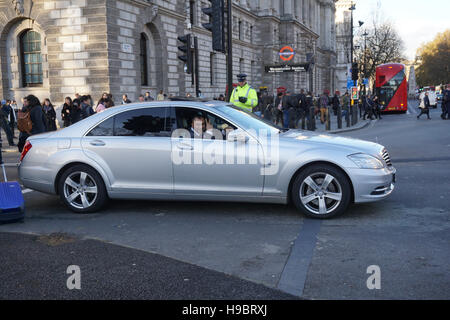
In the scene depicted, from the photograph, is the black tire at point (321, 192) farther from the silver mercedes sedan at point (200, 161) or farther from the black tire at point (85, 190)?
the black tire at point (85, 190)

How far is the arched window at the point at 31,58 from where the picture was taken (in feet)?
77.7

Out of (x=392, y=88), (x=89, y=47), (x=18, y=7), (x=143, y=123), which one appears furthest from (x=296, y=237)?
(x=392, y=88)

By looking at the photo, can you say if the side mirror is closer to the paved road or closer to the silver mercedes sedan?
the silver mercedes sedan

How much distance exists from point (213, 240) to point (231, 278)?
1.21 metres

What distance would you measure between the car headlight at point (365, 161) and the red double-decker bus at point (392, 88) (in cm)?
3262

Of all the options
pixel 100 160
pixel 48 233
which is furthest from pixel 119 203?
pixel 48 233

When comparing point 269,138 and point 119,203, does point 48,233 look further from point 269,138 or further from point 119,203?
point 269,138

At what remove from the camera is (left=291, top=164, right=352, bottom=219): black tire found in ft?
19.2

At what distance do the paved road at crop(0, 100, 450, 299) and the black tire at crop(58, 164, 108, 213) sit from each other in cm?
15

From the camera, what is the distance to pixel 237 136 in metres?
6.06

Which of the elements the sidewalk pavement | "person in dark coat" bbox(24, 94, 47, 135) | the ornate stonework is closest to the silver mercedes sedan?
the sidewalk pavement

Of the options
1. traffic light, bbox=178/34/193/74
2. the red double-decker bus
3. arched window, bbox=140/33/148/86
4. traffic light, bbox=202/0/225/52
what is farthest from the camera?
the red double-decker bus

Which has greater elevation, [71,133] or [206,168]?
[71,133]
